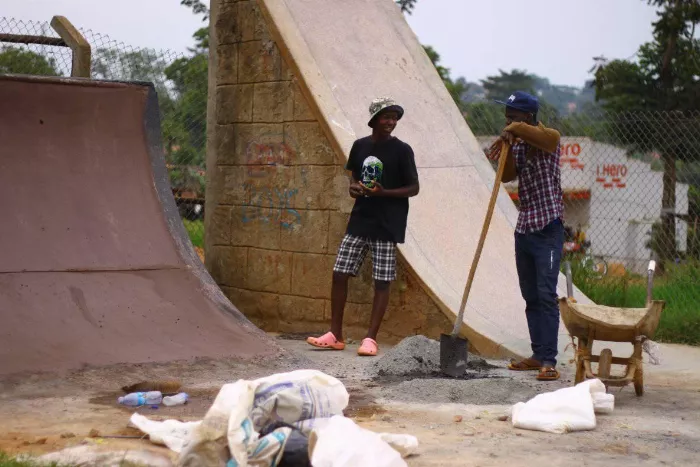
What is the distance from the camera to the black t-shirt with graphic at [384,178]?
7164mm

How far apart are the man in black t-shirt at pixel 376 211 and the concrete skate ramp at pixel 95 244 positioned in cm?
75

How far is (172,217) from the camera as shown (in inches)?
293

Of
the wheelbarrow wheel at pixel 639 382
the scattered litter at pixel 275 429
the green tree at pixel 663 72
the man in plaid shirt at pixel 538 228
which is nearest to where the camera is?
the scattered litter at pixel 275 429

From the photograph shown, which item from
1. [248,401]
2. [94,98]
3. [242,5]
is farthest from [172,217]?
[248,401]


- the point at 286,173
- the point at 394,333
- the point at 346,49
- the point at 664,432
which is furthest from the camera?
the point at 346,49

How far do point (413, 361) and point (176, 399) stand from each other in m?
1.77

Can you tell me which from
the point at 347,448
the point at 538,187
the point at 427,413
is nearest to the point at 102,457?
the point at 347,448

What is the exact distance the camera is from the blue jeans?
6430 millimetres

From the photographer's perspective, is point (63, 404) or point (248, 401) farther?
point (63, 404)

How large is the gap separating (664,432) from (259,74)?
5.02 m

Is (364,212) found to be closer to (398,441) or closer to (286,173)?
(286,173)

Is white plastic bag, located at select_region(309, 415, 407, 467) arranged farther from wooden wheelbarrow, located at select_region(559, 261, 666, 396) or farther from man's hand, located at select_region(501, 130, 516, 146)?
man's hand, located at select_region(501, 130, 516, 146)

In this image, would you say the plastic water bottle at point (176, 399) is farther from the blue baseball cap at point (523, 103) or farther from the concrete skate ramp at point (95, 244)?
the blue baseball cap at point (523, 103)

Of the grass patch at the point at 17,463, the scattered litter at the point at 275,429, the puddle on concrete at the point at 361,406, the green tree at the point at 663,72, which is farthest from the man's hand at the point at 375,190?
the green tree at the point at 663,72
